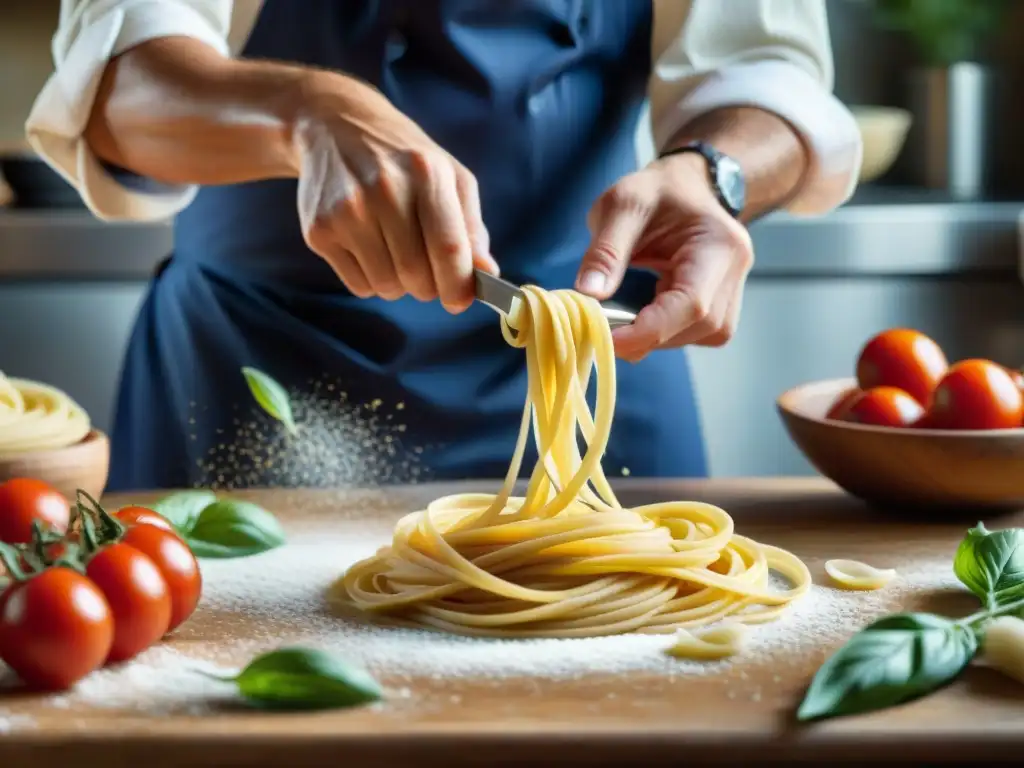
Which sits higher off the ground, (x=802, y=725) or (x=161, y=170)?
(x=161, y=170)

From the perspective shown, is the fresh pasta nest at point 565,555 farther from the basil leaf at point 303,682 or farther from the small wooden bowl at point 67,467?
the small wooden bowl at point 67,467

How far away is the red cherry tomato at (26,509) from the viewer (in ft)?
4.26

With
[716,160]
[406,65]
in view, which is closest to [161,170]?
[406,65]

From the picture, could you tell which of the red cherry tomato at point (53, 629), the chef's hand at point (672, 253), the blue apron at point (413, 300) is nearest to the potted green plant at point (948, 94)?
the blue apron at point (413, 300)

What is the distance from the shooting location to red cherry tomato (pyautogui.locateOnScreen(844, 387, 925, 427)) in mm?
1563

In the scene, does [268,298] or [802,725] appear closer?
[802,725]

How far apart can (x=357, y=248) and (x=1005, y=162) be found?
2826 millimetres

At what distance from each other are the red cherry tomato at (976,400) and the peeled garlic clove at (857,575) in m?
0.25

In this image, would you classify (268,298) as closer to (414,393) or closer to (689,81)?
(414,393)

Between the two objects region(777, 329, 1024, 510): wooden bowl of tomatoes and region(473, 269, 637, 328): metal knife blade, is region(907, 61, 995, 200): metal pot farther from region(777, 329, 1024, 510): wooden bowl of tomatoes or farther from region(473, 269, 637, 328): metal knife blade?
region(473, 269, 637, 328): metal knife blade

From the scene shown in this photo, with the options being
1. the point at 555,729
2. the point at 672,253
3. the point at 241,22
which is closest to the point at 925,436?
the point at 672,253

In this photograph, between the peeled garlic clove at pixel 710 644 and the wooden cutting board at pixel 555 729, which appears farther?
the peeled garlic clove at pixel 710 644

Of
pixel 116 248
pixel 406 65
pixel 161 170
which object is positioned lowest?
pixel 116 248

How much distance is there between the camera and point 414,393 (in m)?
1.80
